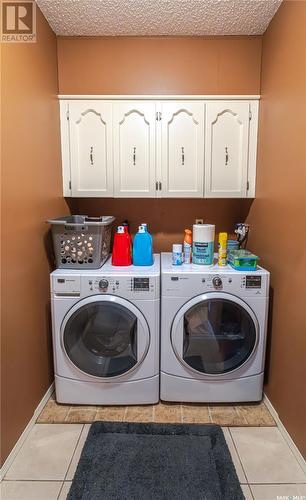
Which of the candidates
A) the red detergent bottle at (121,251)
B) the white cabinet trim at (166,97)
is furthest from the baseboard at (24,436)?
the white cabinet trim at (166,97)

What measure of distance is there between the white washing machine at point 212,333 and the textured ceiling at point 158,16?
5.28 ft

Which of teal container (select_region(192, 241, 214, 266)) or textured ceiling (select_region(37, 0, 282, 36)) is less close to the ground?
textured ceiling (select_region(37, 0, 282, 36))

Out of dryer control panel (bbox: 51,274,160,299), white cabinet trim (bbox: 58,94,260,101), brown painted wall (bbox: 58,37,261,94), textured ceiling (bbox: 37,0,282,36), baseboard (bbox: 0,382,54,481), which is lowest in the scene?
baseboard (bbox: 0,382,54,481)

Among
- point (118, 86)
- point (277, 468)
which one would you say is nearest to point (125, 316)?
point (277, 468)

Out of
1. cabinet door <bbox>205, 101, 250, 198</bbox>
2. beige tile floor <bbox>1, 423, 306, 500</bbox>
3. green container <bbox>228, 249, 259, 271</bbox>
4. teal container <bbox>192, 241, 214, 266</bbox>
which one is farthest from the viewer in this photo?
cabinet door <bbox>205, 101, 250, 198</bbox>

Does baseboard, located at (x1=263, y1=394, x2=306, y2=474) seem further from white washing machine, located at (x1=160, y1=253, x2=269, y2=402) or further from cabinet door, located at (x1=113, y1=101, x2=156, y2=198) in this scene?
cabinet door, located at (x1=113, y1=101, x2=156, y2=198)

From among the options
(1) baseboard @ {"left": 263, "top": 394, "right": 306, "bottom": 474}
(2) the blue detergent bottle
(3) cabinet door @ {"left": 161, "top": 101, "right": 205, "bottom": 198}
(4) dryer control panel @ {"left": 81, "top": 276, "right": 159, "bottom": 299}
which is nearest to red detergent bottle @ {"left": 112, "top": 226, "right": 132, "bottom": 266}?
(2) the blue detergent bottle

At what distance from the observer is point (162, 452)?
1643 mm

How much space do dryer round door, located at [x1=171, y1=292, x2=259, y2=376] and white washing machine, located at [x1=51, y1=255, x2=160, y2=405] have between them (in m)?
0.18

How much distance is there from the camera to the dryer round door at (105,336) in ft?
6.29

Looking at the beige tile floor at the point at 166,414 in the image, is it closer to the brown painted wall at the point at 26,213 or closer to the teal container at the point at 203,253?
the brown painted wall at the point at 26,213

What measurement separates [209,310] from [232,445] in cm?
75

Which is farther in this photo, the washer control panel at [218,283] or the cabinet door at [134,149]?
the cabinet door at [134,149]

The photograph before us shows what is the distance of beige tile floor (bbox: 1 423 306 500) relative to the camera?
1.44m
